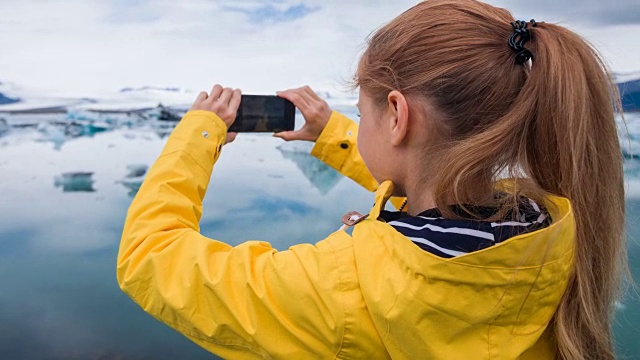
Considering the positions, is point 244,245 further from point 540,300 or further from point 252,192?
point 252,192

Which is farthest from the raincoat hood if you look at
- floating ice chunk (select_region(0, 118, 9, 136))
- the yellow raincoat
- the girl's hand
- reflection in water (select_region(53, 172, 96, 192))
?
floating ice chunk (select_region(0, 118, 9, 136))

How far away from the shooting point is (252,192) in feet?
4.35

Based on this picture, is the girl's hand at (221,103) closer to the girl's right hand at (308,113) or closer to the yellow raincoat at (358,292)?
the girl's right hand at (308,113)

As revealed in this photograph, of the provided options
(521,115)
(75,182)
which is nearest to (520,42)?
(521,115)

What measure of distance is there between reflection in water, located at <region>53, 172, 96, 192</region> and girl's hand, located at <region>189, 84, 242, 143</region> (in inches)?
20.8

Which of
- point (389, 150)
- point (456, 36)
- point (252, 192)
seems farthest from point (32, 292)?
point (456, 36)

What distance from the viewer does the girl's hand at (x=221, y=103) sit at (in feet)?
2.70

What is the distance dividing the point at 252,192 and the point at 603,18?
87 centimetres

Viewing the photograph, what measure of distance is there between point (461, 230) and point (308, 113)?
439 millimetres

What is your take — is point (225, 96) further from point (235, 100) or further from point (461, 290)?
point (461, 290)

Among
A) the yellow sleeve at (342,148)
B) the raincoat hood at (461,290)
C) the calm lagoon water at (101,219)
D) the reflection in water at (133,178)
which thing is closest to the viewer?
the raincoat hood at (461,290)

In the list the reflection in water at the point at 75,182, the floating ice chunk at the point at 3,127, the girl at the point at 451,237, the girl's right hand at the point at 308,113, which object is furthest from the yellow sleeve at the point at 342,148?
the floating ice chunk at the point at 3,127

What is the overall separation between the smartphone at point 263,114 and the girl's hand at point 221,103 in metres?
0.02

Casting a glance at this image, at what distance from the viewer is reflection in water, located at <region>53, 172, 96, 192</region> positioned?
124cm
